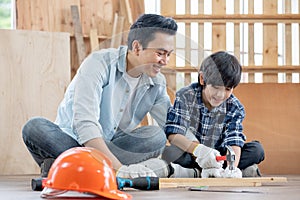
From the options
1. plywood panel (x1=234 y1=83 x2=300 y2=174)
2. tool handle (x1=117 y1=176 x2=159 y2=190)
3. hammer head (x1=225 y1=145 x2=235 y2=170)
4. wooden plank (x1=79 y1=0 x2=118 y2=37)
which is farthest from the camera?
wooden plank (x1=79 y1=0 x2=118 y2=37)

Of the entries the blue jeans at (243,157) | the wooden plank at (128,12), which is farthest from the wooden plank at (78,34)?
the blue jeans at (243,157)

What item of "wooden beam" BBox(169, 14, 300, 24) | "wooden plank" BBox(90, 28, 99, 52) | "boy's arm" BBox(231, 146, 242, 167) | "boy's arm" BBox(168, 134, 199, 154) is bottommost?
"boy's arm" BBox(231, 146, 242, 167)

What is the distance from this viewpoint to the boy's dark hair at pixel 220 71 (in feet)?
8.96

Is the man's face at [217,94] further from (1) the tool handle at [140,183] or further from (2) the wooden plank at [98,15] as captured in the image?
(2) the wooden plank at [98,15]

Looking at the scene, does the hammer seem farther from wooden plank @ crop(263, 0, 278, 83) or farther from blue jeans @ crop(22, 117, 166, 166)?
wooden plank @ crop(263, 0, 278, 83)

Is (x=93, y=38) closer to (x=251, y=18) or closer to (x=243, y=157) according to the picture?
(x=251, y=18)

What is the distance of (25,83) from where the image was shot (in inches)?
159

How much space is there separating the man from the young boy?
0.27ft

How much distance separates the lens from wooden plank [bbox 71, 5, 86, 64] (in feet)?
17.4

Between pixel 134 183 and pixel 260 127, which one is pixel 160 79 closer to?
pixel 134 183

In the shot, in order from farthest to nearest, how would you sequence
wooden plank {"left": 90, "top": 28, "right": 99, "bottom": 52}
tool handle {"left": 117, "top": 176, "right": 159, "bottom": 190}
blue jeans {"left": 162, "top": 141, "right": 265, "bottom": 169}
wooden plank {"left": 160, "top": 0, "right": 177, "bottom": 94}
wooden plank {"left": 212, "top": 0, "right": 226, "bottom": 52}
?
wooden plank {"left": 90, "top": 28, "right": 99, "bottom": 52}, wooden plank {"left": 212, "top": 0, "right": 226, "bottom": 52}, blue jeans {"left": 162, "top": 141, "right": 265, "bottom": 169}, wooden plank {"left": 160, "top": 0, "right": 177, "bottom": 94}, tool handle {"left": 117, "top": 176, "right": 159, "bottom": 190}

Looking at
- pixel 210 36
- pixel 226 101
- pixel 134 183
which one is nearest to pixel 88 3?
pixel 210 36

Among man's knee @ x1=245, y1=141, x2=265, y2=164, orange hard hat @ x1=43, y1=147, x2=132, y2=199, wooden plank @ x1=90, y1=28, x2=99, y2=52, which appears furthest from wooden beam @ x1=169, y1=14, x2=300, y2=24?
orange hard hat @ x1=43, y1=147, x2=132, y2=199

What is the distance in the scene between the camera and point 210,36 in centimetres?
488
